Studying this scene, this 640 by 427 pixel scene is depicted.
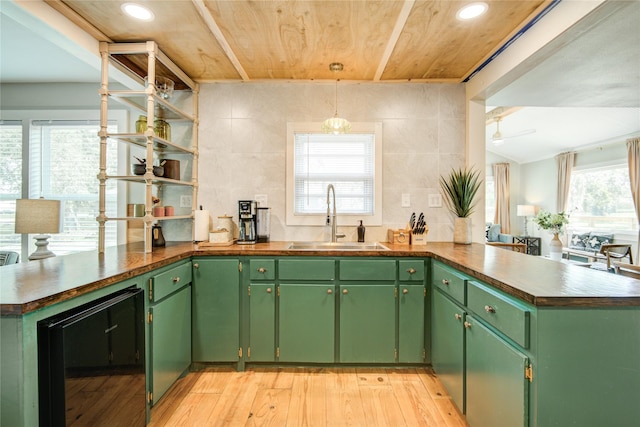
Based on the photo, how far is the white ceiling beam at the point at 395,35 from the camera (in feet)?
5.43

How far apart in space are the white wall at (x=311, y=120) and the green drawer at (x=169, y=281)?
78cm

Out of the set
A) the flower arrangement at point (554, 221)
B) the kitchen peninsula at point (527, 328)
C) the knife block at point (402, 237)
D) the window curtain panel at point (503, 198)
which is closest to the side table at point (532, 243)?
the flower arrangement at point (554, 221)

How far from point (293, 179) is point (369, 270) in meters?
1.11

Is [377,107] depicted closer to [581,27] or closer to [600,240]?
[581,27]

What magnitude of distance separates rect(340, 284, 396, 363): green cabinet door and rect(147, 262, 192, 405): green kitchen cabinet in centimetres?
109

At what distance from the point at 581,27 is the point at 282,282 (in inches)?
91.5

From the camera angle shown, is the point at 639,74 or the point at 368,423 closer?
the point at 368,423

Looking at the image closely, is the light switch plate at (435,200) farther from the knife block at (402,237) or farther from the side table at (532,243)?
the side table at (532,243)

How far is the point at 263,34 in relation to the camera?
195 centimetres

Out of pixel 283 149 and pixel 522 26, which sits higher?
pixel 522 26

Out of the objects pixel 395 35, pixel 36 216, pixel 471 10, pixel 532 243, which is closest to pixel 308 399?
pixel 36 216

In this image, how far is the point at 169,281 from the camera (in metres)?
1.81

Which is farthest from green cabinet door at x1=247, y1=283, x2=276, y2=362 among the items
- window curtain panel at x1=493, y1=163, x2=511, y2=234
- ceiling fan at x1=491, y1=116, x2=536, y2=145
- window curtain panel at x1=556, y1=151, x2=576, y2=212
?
window curtain panel at x1=493, y1=163, x2=511, y2=234

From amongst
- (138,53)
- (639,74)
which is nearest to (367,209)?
(138,53)
